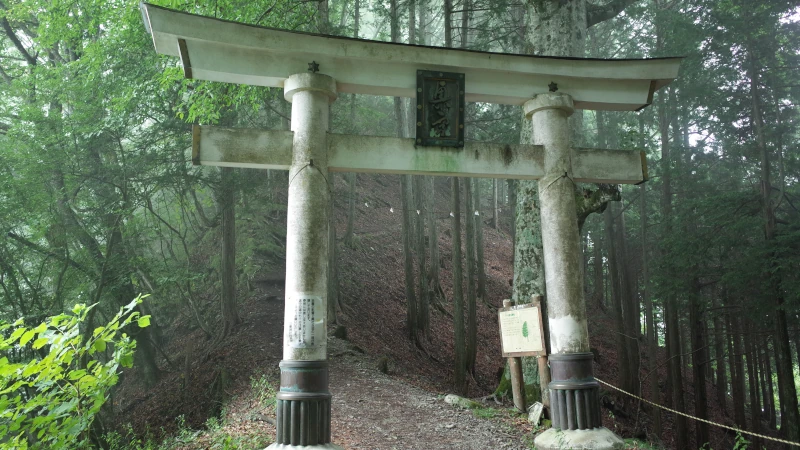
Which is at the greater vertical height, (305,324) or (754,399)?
(305,324)

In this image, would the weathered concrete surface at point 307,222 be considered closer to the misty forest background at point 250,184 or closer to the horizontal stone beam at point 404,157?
the horizontal stone beam at point 404,157

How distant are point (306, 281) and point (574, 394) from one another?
116 inches

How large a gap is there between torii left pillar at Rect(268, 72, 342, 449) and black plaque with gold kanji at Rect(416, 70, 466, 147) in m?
1.00

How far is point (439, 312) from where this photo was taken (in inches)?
671

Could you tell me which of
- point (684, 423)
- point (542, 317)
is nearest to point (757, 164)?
point (684, 423)

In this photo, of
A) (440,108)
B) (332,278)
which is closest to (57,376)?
(440,108)

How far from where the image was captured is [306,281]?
206 inches

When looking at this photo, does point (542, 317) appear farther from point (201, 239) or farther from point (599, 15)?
point (201, 239)

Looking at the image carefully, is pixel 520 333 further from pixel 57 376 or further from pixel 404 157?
pixel 57 376

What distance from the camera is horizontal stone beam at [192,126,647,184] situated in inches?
216

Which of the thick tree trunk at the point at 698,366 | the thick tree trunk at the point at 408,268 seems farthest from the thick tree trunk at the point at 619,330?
the thick tree trunk at the point at 408,268

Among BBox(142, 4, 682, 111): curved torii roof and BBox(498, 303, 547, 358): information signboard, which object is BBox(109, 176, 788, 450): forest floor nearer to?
BBox(498, 303, 547, 358): information signboard

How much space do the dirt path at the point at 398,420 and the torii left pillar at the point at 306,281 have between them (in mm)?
2046

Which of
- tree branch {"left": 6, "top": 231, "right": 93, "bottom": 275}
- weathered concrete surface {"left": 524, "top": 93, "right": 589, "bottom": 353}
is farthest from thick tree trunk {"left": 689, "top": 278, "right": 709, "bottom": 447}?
tree branch {"left": 6, "top": 231, "right": 93, "bottom": 275}
